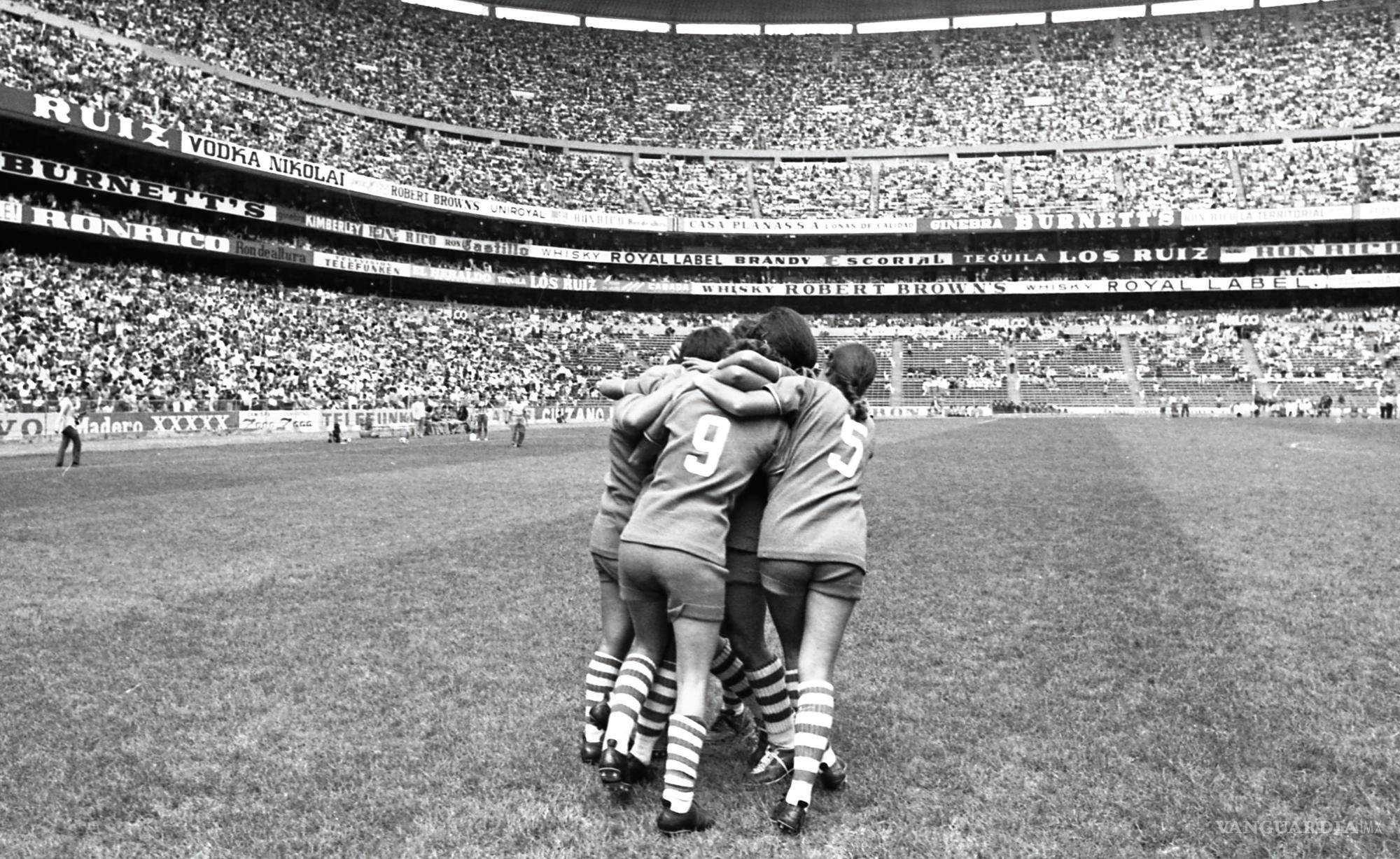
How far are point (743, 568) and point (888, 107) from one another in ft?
248

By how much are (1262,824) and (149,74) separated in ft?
179

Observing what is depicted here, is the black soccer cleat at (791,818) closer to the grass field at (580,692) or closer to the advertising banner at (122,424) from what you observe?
the grass field at (580,692)

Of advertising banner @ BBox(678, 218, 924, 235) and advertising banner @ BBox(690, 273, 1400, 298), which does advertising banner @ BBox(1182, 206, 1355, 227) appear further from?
advertising banner @ BBox(678, 218, 924, 235)

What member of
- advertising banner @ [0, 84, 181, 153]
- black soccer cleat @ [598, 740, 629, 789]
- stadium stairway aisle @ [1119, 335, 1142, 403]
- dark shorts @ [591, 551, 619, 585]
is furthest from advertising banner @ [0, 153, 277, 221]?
stadium stairway aisle @ [1119, 335, 1142, 403]

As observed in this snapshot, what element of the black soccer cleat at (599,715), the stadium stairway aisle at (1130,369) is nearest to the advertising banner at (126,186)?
the black soccer cleat at (599,715)

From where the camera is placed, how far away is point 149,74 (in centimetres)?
4691

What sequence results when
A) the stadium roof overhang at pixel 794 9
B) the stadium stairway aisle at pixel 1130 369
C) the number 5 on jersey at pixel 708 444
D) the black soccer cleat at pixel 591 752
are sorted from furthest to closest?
the stadium roof overhang at pixel 794 9 → the stadium stairway aisle at pixel 1130 369 → the black soccer cleat at pixel 591 752 → the number 5 on jersey at pixel 708 444

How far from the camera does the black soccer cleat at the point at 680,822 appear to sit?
12.9ft

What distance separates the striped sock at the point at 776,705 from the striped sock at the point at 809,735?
8.8 inches

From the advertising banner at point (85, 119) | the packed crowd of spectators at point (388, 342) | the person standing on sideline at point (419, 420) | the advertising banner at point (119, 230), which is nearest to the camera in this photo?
the packed crowd of spectators at point (388, 342)

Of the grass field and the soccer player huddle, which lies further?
the soccer player huddle

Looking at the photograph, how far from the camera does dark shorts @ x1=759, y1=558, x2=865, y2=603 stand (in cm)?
425

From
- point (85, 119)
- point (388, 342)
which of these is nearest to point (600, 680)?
point (85, 119)

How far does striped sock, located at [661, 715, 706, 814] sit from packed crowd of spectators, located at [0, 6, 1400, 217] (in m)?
54.7
